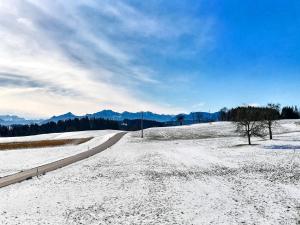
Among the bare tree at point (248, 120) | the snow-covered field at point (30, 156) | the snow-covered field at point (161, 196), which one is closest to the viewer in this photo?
the snow-covered field at point (161, 196)

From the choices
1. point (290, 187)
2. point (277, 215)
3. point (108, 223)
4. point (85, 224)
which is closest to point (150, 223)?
point (108, 223)

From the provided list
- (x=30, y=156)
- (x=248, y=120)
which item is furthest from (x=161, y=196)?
(x=248, y=120)

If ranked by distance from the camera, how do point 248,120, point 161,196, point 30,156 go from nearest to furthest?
point 161,196
point 30,156
point 248,120

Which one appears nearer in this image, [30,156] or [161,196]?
[161,196]

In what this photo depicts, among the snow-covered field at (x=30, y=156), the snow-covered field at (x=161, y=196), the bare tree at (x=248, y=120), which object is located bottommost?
the snow-covered field at (x=161, y=196)

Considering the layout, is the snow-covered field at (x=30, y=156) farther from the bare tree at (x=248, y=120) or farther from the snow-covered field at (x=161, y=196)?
the bare tree at (x=248, y=120)

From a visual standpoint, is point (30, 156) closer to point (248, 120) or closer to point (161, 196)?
point (161, 196)

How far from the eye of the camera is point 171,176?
3169cm

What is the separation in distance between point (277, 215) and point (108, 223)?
380 inches

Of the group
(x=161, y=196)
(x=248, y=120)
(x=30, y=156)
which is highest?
(x=248, y=120)

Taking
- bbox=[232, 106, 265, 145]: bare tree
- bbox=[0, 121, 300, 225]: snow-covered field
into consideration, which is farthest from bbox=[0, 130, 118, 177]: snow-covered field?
bbox=[232, 106, 265, 145]: bare tree

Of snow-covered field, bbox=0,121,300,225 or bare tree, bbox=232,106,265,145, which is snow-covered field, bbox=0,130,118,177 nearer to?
snow-covered field, bbox=0,121,300,225

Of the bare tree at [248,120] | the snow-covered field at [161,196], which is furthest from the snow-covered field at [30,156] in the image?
the bare tree at [248,120]

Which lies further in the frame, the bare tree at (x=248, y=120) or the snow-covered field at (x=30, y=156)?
the bare tree at (x=248, y=120)
